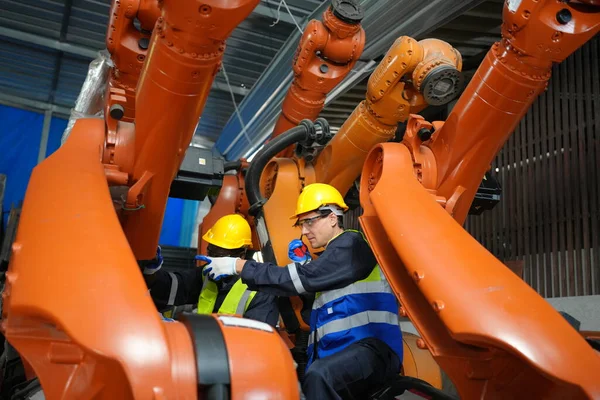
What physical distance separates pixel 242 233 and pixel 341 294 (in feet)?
5.13

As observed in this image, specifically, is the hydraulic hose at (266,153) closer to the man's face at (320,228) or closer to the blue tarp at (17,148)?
the man's face at (320,228)

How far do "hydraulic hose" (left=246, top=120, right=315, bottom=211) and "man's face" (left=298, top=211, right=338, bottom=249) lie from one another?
906 millimetres

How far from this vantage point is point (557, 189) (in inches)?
211

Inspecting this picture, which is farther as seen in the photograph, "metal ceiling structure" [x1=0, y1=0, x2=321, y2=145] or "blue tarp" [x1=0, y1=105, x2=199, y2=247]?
"blue tarp" [x1=0, y1=105, x2=199, y2=247]

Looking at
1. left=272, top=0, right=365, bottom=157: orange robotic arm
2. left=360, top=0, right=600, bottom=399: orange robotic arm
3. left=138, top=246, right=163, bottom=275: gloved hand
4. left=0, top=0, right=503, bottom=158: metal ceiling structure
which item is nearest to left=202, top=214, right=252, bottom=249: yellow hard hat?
left=138, top=246, right=163, bottom=275: gloved hand

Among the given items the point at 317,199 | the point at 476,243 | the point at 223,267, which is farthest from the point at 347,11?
the point at 476,243

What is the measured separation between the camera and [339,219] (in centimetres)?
347

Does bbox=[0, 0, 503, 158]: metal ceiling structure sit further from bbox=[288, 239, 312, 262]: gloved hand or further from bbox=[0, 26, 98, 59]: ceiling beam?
bbox=[288, 239, 312, 262]: gloved hand

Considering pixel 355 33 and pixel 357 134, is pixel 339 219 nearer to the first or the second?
pixel 357 134

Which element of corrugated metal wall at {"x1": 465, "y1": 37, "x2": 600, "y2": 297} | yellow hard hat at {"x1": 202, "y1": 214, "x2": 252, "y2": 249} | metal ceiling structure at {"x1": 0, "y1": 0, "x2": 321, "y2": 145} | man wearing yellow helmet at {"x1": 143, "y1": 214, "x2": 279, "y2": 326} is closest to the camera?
man wearing yellow helmet at {"x1": 143, "y1": 214, "x2": 279, "y2": 326}

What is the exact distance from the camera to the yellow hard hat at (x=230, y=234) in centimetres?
429

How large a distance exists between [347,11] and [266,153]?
1220 millimetres

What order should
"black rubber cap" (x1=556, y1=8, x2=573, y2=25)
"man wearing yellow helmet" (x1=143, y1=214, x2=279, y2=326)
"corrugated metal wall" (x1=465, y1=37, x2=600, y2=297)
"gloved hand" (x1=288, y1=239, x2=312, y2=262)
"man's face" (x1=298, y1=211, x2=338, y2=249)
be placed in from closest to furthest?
"black rubber cap" (x1=556, y1=8, x2=573, y2=25)
"man's face" (x1=298, y1=211, x2=338, y2=249)
"gloved hand" (x1=288, y1=239, x2=312, y2=262)
"man wearing yellow helmet" (x1=143, y1=214, x2=279, y2=326)
"corrugated metal wall" (x1=465, y1=37, x2=600, y2=297)

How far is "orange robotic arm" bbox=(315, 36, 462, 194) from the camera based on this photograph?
138 inches
